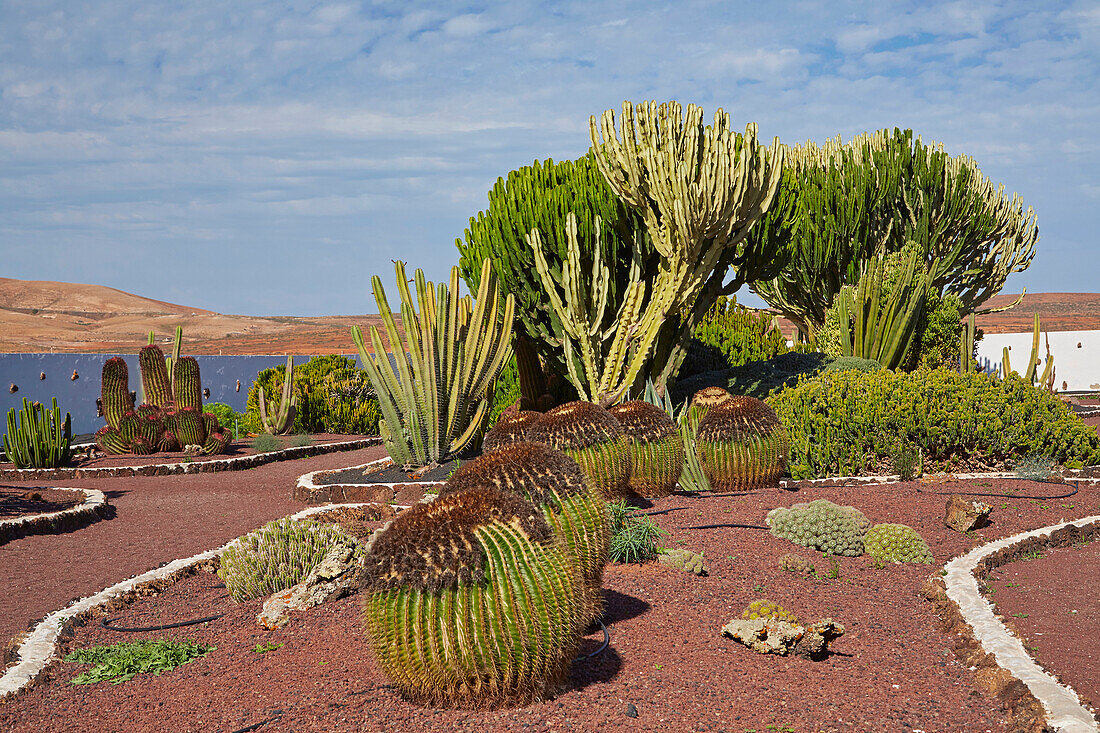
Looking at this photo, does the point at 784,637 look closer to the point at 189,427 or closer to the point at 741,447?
the point at 741,447

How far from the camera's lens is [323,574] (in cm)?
579

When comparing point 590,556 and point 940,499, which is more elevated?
point 590,556

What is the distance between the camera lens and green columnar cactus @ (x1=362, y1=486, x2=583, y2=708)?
11.5 feet

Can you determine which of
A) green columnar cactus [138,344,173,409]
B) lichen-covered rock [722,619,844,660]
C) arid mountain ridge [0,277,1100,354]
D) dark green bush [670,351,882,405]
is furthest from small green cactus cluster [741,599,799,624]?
arid mountain ridge [0,277,1100,354]

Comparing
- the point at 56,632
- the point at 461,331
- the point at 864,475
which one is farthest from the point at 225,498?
the point at 864,475

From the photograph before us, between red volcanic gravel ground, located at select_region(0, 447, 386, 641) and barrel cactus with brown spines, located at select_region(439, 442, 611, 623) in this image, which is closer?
barrel cactus with brown spines, located at select_region(439, 442, 611, 623)

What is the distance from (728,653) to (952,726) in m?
1.11

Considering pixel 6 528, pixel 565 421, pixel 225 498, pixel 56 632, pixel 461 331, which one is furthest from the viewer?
pixel 461 331

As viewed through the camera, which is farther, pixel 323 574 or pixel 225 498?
pixel 225 498

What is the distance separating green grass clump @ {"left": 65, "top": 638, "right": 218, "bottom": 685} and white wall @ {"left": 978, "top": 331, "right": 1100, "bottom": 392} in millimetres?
32876

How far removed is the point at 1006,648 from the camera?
4457mm

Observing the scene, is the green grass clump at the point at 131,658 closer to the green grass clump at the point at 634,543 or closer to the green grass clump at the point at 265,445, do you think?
the green grass clump at the point at 634,543

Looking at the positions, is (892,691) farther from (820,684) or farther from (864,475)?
(864,475)

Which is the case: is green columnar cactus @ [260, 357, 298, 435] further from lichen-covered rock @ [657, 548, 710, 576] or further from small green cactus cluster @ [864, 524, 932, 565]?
small green cactus cluster @ [864, 524, 932, 565]
